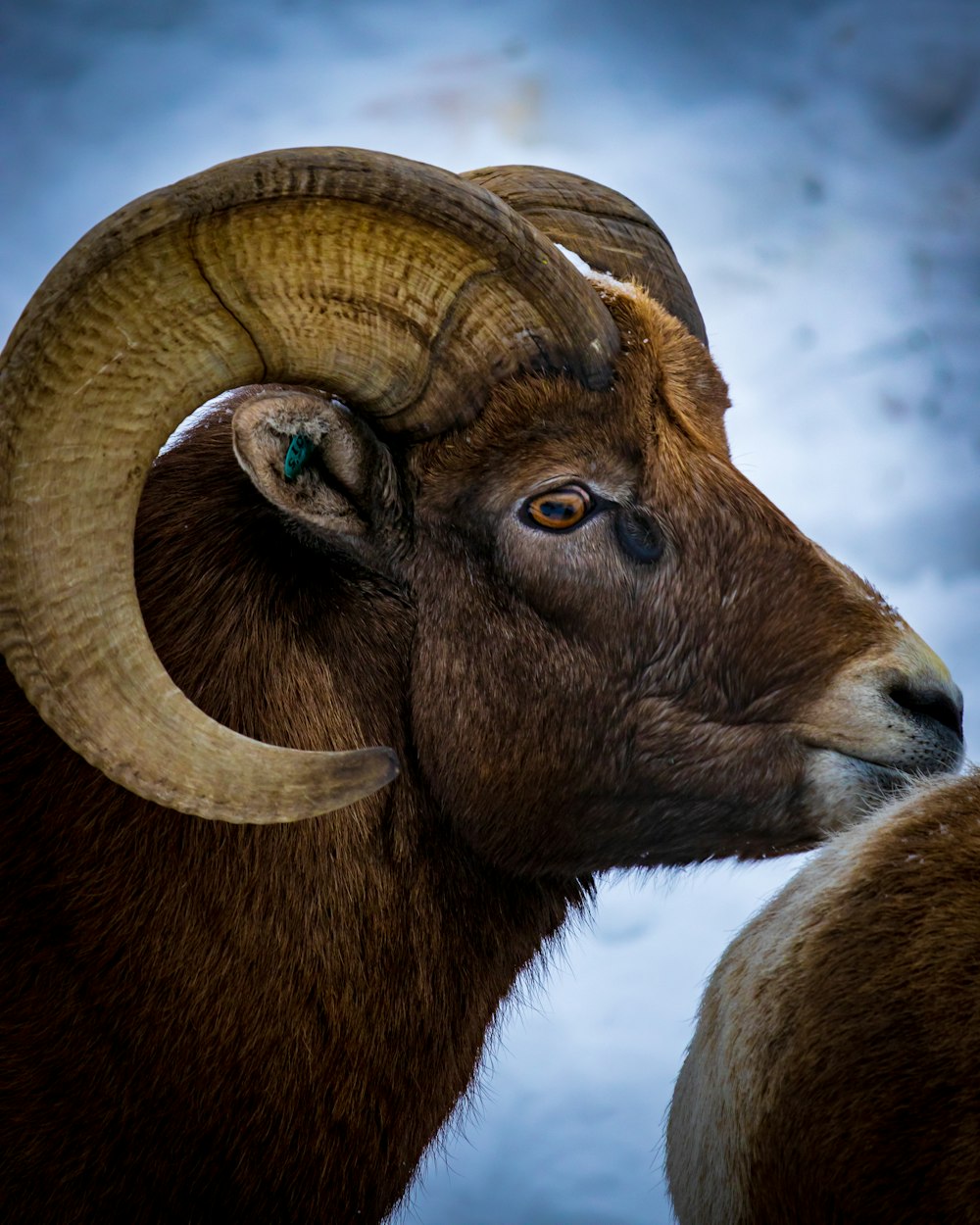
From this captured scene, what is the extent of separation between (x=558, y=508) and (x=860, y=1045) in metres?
1.62

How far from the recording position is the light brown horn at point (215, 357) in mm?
2781

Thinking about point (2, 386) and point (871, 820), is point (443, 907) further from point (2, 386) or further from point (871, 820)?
point (2, 386)

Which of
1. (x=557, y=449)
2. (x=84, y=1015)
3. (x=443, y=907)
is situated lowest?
(x=84, y=1015)

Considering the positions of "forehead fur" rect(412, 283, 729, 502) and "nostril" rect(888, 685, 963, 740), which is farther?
"forehead fur" rect(412, 283, 729, 502)

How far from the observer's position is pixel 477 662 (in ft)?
11.5

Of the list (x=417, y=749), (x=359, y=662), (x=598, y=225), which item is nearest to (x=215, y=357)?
(x=359, y=662)

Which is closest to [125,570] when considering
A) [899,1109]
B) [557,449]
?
[557,449]

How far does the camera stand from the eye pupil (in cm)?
344

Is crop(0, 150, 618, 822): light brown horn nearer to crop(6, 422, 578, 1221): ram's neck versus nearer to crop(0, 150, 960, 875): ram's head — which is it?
crop(0, 150, 960, 875): ram's head

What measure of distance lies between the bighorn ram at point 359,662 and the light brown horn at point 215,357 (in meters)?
0.01

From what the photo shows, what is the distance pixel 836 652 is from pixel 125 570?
1.94m

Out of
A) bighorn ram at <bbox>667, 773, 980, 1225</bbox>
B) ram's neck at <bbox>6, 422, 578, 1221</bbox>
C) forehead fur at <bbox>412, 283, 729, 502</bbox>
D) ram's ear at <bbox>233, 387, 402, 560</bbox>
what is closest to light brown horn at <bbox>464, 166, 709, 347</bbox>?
forehead fur at <bbox>412, 283, 729, 502</bbox>

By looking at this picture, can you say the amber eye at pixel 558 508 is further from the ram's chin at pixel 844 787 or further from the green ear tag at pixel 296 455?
the ram's chin at pixel 844 787

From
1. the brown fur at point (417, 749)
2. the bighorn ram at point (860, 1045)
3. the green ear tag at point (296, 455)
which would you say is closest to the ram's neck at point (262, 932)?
the brown fur at point (417, 749)
